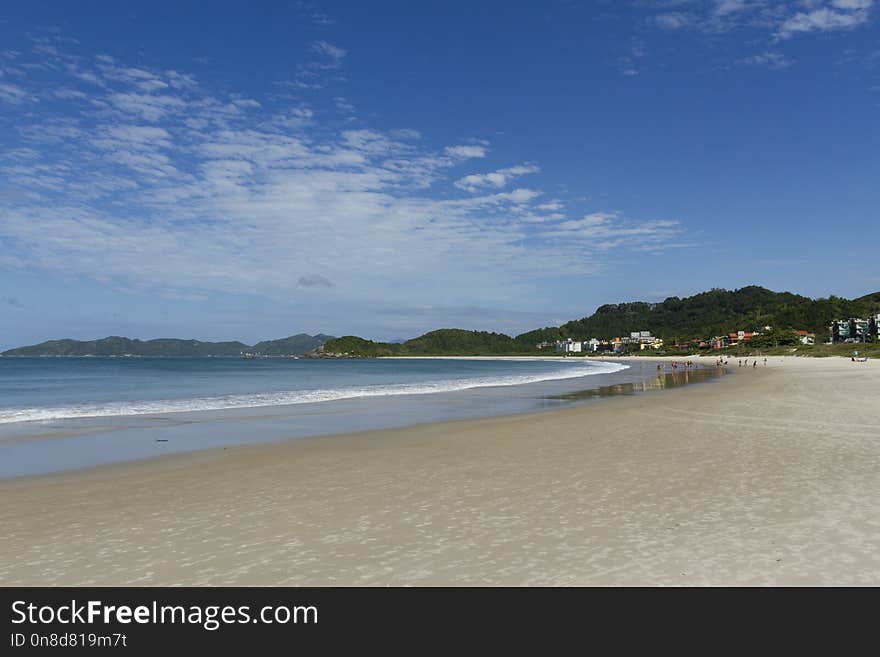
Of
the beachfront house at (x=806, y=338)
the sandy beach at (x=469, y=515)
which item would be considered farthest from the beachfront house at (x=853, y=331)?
the sandy beach at (x=469, y=515)

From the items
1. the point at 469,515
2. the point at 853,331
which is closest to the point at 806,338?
the point at 853,331

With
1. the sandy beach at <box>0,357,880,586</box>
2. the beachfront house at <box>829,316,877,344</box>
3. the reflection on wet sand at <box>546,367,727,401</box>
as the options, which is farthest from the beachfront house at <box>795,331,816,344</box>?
the sandy beach at <box>0,357,880,586</box>

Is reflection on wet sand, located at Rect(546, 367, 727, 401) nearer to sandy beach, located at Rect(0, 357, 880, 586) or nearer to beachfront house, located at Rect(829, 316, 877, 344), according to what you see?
sandy beach, located at Rect(0, 357, 880, 586)

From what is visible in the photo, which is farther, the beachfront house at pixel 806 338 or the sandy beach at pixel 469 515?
the beachfront house at pixel 806 338

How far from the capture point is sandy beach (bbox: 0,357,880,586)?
6.24 metres

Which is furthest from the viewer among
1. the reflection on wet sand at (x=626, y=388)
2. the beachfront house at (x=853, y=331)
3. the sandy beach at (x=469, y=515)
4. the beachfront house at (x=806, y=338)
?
the beachfront house at (x=806, y=338)

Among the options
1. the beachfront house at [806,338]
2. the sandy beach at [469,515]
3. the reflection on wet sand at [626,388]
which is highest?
the beachfront house at [806,338]

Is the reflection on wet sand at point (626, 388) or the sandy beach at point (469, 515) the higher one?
the sandy beach at point (469, 515)

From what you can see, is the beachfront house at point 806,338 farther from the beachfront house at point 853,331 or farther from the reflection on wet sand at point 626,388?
the reflection on wet sand at point 626,388

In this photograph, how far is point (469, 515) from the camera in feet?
27.8

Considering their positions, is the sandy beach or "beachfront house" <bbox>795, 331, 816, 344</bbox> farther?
"beachfront house" <bbox>795, 331, 816, 344</bbox>

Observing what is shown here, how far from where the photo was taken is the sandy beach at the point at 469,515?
6238mm
